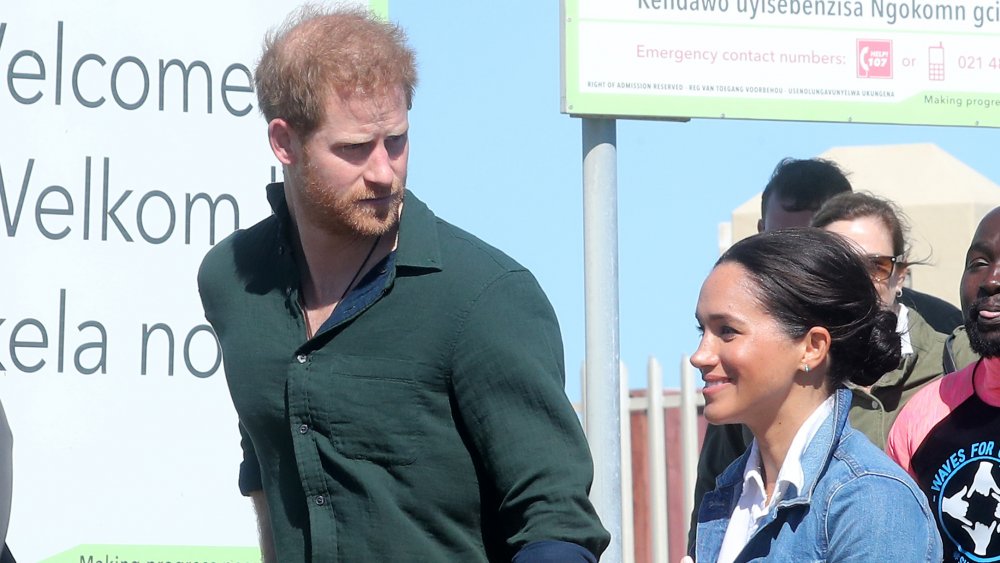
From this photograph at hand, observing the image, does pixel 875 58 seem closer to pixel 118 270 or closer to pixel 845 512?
pixel 118 270

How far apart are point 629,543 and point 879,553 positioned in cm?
550

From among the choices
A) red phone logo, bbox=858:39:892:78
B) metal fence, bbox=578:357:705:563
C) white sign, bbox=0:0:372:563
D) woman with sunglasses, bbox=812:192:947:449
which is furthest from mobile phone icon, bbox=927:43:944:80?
metal fence, bbox=578:357:705:563

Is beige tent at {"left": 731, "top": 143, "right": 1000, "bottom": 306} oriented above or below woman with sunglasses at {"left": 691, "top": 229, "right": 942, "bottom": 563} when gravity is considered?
above

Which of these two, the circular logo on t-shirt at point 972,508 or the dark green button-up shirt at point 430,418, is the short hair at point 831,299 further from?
the circular logo on t-shirt at point 972,508

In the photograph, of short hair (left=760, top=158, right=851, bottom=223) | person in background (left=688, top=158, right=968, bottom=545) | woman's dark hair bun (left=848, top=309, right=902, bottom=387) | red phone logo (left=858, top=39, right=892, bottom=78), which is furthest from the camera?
red phone logo (left=858, top=39, right=892, bottom=78)

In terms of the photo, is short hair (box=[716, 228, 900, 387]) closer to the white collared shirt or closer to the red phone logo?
the white collared shirt

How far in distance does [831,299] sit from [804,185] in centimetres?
215

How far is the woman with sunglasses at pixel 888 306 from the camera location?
3.86 m

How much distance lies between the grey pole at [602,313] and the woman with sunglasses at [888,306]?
0.77 metres

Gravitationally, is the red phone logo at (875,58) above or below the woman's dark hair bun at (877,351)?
above

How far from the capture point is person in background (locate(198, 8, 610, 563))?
2.47 metres

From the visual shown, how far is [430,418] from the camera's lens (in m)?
2.52

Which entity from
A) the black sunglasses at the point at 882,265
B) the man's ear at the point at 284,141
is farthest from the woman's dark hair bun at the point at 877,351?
the black sunglasses at the point at 882,265

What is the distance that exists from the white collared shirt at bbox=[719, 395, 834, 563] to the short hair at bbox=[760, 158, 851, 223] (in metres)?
2.15
